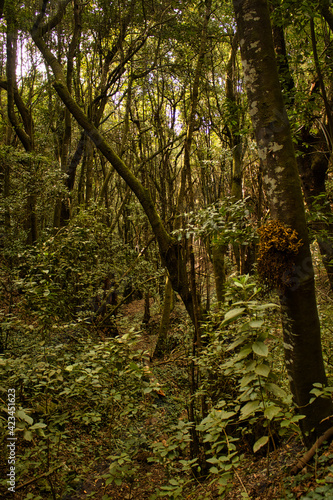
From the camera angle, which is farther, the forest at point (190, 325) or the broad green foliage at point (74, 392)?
the broad green foliage at point (74, 392)

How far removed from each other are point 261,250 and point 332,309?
377 cm

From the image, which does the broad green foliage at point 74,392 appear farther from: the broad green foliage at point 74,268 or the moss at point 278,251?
the moss at point 278,251

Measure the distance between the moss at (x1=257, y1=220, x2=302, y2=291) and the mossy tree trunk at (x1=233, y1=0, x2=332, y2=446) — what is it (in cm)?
5

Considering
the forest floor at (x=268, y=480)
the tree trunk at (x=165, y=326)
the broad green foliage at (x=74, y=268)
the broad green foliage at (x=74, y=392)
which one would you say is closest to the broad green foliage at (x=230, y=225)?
the broad green foliage at (x=74, y=392)

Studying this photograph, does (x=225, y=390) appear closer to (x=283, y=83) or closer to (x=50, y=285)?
(x=50, y=285)

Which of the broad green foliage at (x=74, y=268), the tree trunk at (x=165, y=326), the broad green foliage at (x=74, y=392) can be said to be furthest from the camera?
the tree trunk at (x=165, y=326)

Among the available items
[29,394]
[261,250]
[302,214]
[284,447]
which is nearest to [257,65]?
[302,214]

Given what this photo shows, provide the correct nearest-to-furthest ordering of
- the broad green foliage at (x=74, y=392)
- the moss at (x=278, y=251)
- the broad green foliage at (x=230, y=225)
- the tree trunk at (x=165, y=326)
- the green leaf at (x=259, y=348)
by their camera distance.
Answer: the green leaf at (x=259, y=348) → the moss at (x=278, y=251) → the broad green foliage at (x=74, y=392) → the broad green foliage at (x=230, y=225) → the tree trunk at (x=165, y=326)

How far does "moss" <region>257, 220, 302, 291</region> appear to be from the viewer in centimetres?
203

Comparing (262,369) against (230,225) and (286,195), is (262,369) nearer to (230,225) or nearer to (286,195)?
(286,195)

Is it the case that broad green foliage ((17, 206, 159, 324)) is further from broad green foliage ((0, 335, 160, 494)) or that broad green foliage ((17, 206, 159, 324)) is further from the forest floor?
the forest floor

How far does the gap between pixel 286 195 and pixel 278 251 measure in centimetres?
39

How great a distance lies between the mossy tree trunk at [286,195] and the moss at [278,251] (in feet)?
0.15

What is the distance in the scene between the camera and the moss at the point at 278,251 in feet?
6.64
